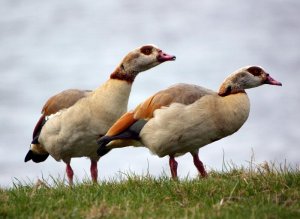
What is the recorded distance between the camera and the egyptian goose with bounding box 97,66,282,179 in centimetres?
808

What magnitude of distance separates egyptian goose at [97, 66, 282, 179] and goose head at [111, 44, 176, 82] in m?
0.94

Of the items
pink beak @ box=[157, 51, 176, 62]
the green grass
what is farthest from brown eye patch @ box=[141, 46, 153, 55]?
the green grass

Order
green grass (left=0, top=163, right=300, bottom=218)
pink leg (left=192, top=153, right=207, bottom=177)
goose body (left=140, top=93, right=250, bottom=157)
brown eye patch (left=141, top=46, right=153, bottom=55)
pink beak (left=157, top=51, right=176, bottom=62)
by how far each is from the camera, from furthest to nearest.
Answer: brown eye patch (left=141, top=46, right=153, bottom=55)
pink beak (left=157, top=51, right=176, bottom=62)
pink leg (left=192, top=153, right=207, bottom=177)
goose body (left=140, top=93, right=250, bottom=157)
green grass (left=0, top=163, right=300, bottom=218)

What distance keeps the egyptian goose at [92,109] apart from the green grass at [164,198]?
1.65m

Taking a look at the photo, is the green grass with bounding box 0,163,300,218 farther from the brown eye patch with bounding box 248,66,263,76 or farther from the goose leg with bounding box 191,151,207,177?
the brown eye patch with bounding box 248,66,263,76

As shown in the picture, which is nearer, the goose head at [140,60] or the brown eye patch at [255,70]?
the brown eye patch at [255,70]

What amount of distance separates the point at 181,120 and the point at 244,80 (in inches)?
56.4

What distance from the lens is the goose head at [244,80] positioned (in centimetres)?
878

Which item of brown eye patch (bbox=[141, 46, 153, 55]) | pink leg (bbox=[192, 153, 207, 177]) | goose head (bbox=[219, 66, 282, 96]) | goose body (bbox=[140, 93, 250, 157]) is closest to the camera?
goose body (bbox=[140, 93, 250, 157])

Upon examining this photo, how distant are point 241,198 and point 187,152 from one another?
237 centimetres

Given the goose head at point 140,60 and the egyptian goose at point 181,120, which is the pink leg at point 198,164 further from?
the goose head at point 140,60

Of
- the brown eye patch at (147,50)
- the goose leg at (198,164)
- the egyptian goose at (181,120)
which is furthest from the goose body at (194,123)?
the brown eye patch at (147,50)

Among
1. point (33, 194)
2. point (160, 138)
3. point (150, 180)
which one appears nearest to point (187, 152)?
point (160, 138)

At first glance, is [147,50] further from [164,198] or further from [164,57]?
[164,198]
